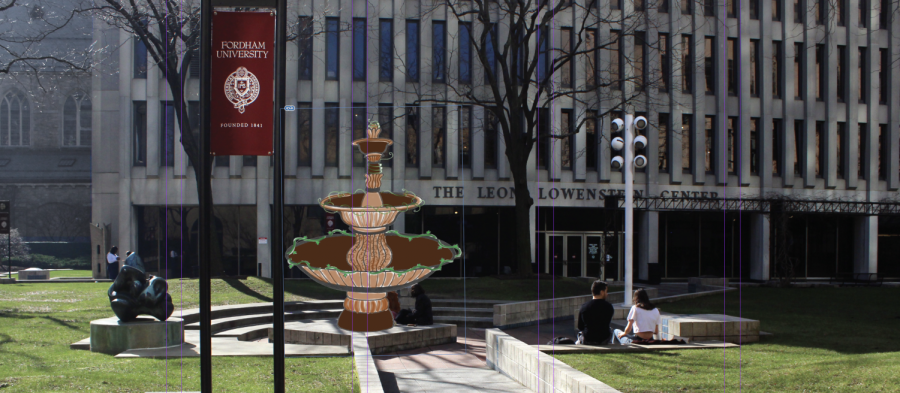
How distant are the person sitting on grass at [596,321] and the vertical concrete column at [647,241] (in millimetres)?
20160

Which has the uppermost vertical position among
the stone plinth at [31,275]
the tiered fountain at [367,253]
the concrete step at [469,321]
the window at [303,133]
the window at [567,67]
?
the window at [567,67]

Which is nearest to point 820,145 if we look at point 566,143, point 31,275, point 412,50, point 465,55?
point 566,143

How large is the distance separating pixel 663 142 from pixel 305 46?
2304cm

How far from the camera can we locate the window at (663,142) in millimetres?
30766

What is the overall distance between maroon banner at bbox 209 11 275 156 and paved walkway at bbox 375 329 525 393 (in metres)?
4.46

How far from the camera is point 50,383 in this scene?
781 cm

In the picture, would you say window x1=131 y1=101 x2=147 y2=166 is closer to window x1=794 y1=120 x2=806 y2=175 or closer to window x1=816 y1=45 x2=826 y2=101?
window x1=794 y1=120 x2=806 y2=175

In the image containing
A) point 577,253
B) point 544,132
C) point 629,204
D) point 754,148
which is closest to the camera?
point 629,204

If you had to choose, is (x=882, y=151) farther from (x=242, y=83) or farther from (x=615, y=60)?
(x=242, y=83)

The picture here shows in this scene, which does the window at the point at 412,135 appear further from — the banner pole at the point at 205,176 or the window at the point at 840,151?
the window at the point at 840,151

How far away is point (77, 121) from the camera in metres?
52.1

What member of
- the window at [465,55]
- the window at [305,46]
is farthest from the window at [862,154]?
the window at [305,46]

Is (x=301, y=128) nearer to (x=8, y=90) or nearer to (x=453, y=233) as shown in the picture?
(x=453, y=233)

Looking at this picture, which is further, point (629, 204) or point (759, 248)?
point (759, 248)
